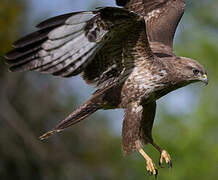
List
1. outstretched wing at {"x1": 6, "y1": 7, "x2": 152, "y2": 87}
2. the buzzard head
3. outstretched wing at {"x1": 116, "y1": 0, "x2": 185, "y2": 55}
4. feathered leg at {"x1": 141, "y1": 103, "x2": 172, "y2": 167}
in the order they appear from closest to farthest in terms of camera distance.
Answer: outstretched wing at {"x1": 6, "y1": 7, "x2": 152, "y2": 87}
the buzzard head
feathered leg at {"x1": 141, "y1": 103, "x2": 172, "y2": 167}
outstretched wing at {"x1": 116, "y1": 0, "x2": 185, "y2": 55}

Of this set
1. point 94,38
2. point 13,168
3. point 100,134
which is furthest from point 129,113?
point 100,134

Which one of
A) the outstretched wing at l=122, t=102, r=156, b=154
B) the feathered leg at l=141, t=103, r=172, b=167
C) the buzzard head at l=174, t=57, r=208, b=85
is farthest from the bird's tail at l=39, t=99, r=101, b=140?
the buzzard head at l=174, t=57, r=208, b=85

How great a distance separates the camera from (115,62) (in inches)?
319

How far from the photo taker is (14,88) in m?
19.1

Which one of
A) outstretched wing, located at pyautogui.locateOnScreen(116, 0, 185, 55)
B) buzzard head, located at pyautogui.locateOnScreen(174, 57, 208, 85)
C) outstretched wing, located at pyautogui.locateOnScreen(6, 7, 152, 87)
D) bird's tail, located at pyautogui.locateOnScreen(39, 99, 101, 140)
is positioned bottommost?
bird's tail, located at pyautogui.locateOnScreen(39, 99, 101, 140)

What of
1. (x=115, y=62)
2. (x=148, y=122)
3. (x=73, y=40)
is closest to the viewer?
(x=73, y=40)

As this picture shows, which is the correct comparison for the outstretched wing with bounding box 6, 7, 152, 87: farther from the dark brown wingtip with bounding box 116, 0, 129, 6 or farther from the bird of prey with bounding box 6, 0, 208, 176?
the dark brown wingtip with bounding box 116, 0, 129, 6

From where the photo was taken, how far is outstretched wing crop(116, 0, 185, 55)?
915 cm

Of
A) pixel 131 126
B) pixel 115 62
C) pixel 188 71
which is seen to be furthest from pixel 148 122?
pixel 115 62

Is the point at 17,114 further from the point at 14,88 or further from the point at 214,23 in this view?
the point at 214,23

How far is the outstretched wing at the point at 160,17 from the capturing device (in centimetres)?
915

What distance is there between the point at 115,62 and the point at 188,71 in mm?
835

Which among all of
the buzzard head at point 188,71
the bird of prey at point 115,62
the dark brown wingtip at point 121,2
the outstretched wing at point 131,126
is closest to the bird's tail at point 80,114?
the bird of prey at point 115,62

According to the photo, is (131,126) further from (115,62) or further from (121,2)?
(121,2)
